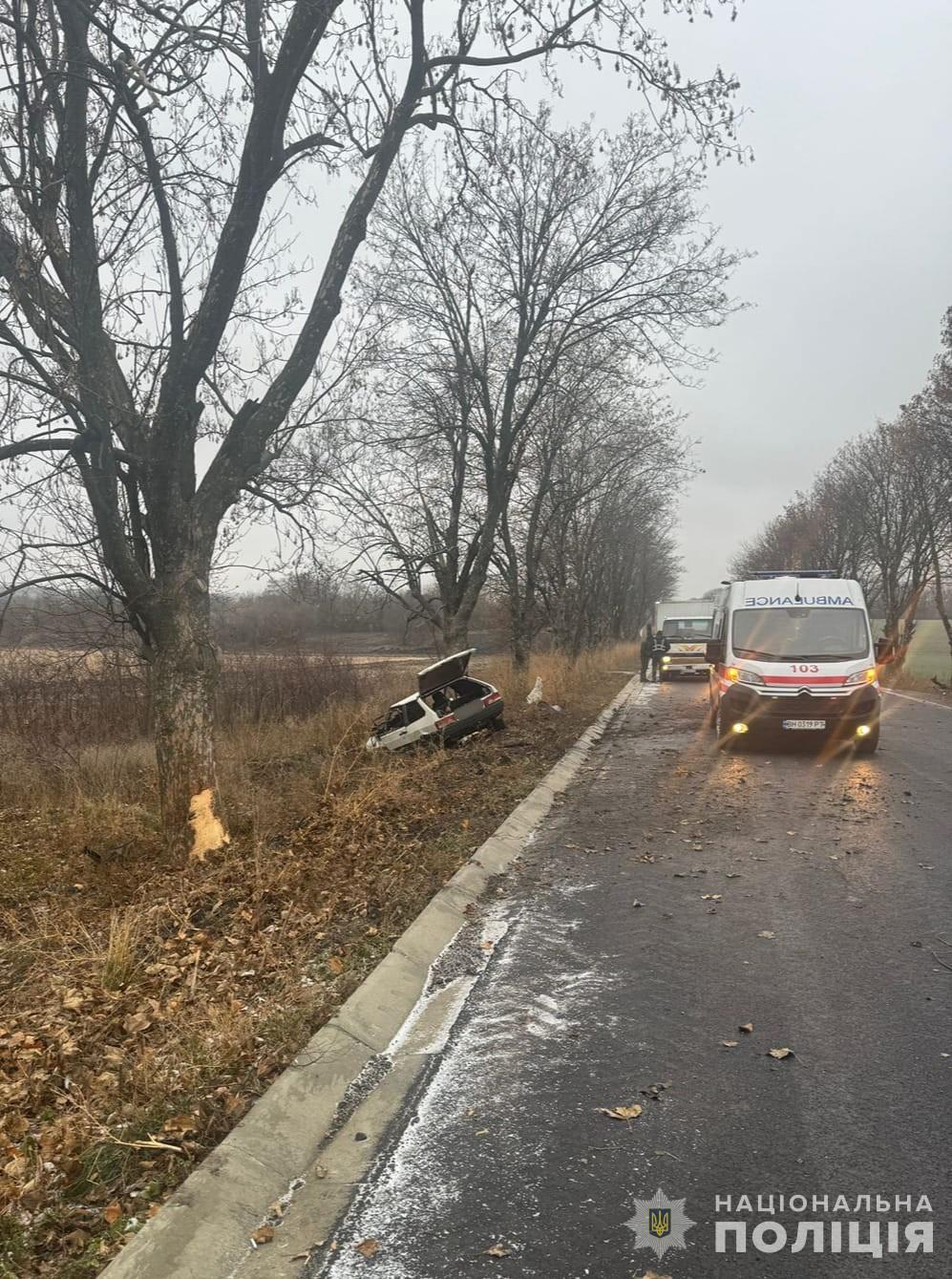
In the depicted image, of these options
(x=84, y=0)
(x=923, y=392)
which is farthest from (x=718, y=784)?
(x=923, y=392)

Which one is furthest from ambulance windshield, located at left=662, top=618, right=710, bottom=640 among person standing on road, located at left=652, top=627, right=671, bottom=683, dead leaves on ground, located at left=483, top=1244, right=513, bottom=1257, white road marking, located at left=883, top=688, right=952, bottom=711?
dead leaves on ground, located at left=483, top=1244, right=513, bottom=1257

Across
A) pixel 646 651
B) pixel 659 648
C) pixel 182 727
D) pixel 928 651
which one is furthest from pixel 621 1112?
pixel 928 651

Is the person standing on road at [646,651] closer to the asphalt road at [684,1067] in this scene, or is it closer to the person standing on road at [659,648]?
the person standing on road at [659,648]

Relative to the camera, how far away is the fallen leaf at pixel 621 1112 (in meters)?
3.20

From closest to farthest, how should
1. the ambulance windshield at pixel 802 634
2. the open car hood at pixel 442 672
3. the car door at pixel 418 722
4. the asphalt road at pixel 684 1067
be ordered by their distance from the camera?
the asphalt road at pixel 684 1067 < the ambulance windshield at pixel 802 634 < the car door at pixel 418 722 < the open car hood at pixel 442 672

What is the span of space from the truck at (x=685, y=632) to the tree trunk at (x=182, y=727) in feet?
74.6

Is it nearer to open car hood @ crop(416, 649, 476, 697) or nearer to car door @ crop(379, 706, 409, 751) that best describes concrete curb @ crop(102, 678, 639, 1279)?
car door @ crop(379, 706, 409, 751)

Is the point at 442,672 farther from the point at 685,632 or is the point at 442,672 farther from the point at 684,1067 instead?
the point at 685,632

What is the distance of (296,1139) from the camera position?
10.3ft

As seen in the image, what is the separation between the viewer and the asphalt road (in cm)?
262

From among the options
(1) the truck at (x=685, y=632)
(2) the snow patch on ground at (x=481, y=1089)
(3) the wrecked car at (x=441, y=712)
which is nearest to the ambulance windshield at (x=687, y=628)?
(1) the truck at (x=685, y=632)

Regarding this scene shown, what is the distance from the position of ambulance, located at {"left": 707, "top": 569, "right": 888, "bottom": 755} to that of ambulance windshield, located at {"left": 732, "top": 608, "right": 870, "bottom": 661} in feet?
0.04

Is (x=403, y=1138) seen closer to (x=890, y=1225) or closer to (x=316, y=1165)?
(x=316, y=1165)

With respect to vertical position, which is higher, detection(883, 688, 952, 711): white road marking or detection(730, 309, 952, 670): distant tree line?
detection(730, 309, 952, 670): distant tree line
